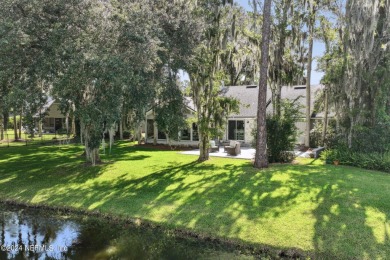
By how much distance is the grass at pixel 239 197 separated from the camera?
805 cm

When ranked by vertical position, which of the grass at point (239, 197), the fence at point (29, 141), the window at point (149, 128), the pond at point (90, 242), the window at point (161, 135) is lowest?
the pond at point (90, 242)

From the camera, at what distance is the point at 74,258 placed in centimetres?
746

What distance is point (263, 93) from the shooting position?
45.2 ft

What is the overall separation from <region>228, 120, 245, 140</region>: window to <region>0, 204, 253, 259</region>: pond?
1661 centimetres

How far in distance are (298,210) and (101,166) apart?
9.77m

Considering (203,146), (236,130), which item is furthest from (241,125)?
(203,146)

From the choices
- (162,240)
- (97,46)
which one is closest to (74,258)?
(162,240)

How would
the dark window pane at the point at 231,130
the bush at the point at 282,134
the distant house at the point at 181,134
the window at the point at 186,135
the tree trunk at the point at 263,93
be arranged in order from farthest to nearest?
the dark window pane at the point at 231,130 → the window at the point at 186,135 → the distant house at the point at 181,134 → the bush at the point at 282,134 → the tree trunk at the point at 263,93

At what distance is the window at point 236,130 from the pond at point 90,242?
1661 cm

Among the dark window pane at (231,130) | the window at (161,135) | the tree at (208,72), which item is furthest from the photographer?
the window at (161,135)

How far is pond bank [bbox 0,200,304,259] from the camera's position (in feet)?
24.9

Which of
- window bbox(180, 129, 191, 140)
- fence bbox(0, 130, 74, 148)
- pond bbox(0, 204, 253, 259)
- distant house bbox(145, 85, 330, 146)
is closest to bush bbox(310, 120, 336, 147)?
distant house bbox(145, 85, 330, 146)

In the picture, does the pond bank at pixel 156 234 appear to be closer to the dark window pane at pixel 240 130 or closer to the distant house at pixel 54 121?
the dark window pane at pixel 240 130

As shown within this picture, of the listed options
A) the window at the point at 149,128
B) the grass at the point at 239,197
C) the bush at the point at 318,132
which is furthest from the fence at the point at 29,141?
the bush at the point at 318,132
